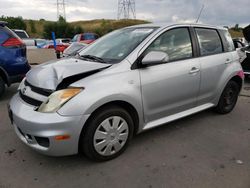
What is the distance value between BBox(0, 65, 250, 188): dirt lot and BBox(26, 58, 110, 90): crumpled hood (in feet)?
2.97

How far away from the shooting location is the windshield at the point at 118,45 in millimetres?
3156

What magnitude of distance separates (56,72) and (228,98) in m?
3.02

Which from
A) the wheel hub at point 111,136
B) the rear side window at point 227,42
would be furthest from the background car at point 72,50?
the rear side window at point 227,42

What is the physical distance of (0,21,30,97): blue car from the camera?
4977 millimetres

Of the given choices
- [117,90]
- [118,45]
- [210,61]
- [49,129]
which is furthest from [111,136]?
[210,61]

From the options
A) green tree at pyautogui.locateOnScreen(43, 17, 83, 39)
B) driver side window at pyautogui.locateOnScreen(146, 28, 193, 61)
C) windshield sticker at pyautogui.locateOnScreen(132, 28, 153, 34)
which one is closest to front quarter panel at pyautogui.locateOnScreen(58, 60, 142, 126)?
driver side window at pyautogui.locateOnScreen(146, 28, 193, 61)

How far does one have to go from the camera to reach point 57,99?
2.58 meters

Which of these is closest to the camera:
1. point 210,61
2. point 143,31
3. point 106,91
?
point 106,91

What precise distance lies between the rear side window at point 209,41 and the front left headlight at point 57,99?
2.12 meters

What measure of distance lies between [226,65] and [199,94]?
79 centimetres

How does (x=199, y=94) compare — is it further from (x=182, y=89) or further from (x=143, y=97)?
(x=143, y=97)

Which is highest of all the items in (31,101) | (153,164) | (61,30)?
(61,30)

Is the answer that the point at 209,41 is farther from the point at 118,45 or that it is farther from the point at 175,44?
the point at 118,45

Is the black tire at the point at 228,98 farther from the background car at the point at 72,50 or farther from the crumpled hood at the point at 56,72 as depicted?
the background car at the point at 72,50
